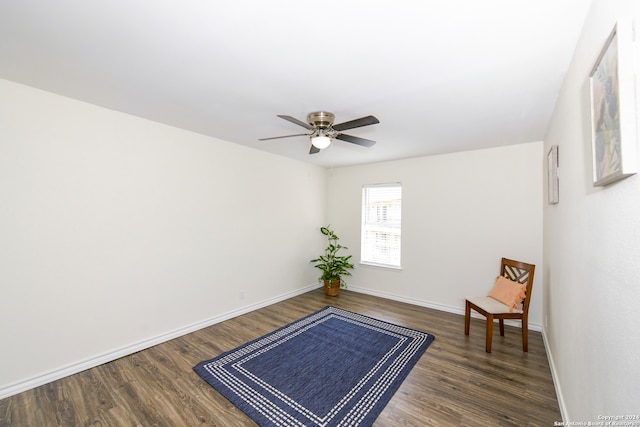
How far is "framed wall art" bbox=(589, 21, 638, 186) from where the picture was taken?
813 mm

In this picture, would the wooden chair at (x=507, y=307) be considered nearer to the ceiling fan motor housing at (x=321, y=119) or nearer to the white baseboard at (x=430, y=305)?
the white baseboard at (x=430, y=305)

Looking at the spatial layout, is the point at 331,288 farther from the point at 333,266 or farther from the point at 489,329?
the point at 489,329

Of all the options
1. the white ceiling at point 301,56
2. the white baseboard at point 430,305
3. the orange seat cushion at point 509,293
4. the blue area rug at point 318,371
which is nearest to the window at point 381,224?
the white baseboard at point 430,305

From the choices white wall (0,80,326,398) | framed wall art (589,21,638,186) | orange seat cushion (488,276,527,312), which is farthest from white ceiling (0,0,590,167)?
orange seat cushion (488,276,527,312)

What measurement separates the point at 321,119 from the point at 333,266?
299 cm

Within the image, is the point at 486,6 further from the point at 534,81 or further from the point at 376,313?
the point at 376,313

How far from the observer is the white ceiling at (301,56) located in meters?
1.34

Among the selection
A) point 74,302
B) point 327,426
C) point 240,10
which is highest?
point 240,10

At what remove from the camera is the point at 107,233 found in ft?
8.55

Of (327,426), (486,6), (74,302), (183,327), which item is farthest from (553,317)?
(74,302)

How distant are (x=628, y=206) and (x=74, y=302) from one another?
12.2 ft

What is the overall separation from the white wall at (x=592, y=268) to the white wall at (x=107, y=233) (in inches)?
137

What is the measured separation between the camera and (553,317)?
2.38m

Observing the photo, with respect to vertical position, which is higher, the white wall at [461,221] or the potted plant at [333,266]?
the white wall at [461,221]
